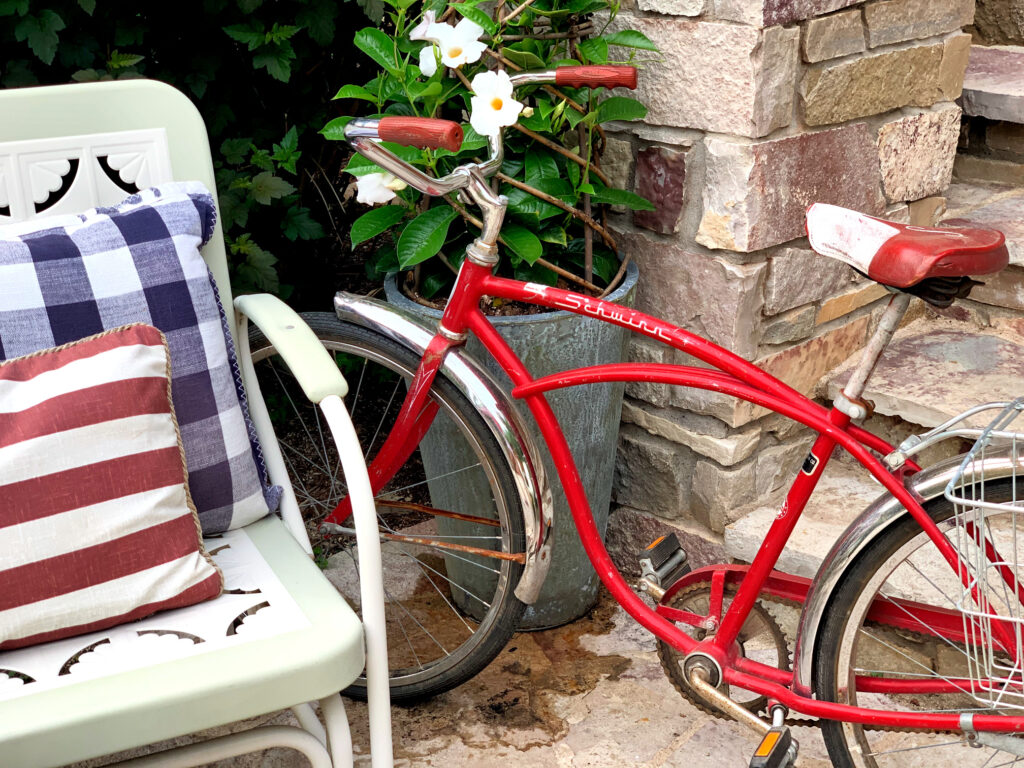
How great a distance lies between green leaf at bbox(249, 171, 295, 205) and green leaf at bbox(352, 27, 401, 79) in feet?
1.25

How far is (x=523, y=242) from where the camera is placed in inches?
68.1

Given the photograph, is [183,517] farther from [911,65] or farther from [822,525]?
[911,65]

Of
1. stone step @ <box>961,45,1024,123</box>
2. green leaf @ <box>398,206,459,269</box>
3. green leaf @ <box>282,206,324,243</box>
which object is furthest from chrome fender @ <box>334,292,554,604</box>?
stone step @ <box>961,45,1024,123</box>

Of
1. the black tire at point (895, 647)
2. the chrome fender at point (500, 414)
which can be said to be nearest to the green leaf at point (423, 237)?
the chrome fender at point (500, 414)

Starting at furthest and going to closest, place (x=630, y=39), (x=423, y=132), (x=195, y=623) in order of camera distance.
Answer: (x=630, y=39)
(x=423, y=132)
(x=195, y=623)

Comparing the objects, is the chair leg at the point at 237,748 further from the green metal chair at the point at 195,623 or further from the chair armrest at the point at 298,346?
the chair armrest at the point at 298,346

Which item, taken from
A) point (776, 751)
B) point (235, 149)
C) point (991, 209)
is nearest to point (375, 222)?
point (235, 149)

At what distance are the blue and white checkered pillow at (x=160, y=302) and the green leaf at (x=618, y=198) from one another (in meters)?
0.65

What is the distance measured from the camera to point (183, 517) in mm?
1300

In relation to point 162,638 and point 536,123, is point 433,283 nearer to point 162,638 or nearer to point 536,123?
point 536,123

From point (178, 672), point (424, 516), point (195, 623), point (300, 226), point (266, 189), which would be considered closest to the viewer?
point (178, 672)

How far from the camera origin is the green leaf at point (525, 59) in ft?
5.47

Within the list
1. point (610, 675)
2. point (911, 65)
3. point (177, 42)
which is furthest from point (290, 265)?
point (911, 65)

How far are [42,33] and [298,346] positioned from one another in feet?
2.62
